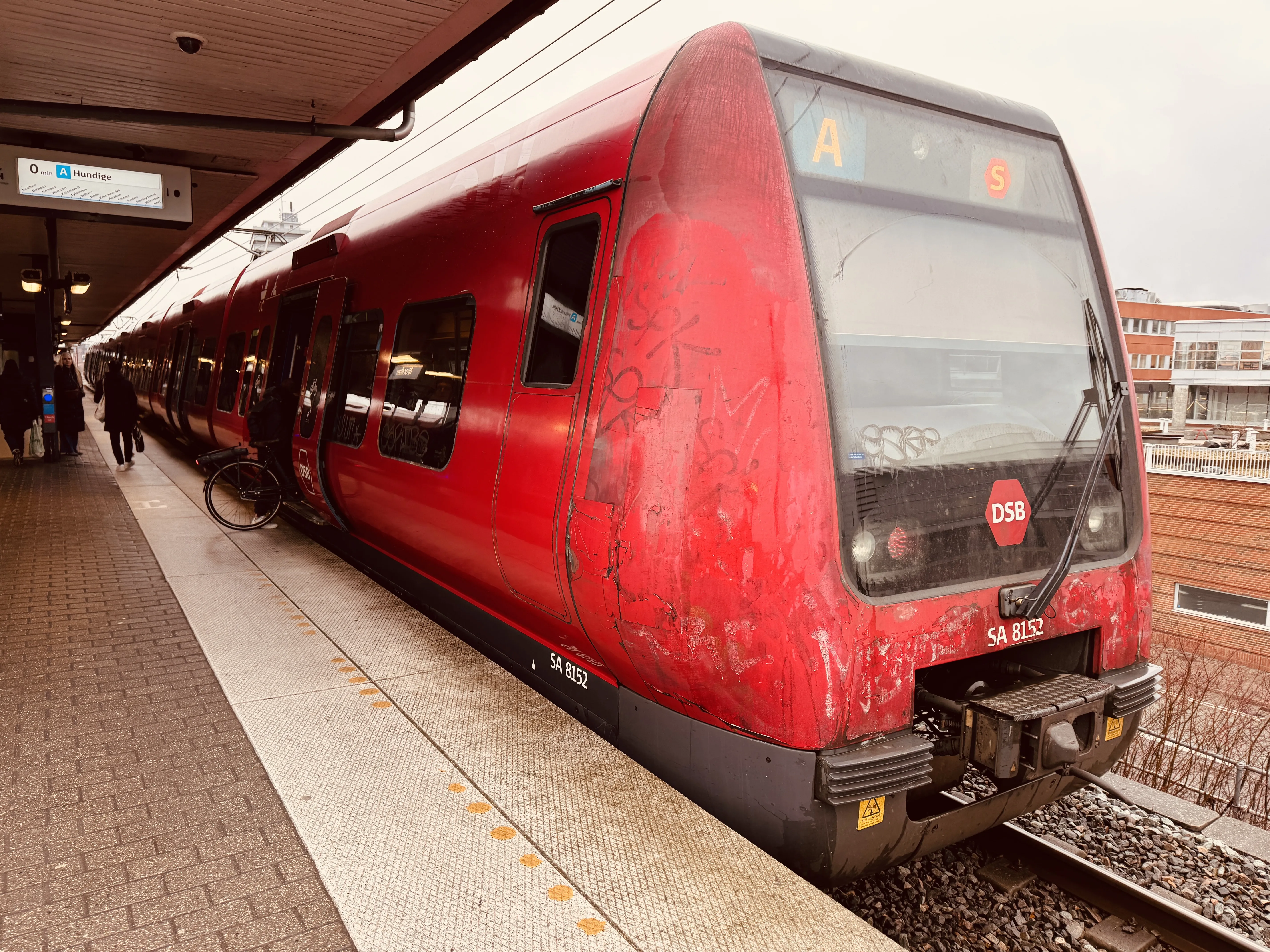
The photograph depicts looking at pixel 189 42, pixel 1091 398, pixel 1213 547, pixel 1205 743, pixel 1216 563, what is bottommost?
pixel 1205 743

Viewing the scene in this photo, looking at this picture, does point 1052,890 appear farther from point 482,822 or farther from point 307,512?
point 307,512

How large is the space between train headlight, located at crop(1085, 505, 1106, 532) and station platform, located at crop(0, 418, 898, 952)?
5.97 ft

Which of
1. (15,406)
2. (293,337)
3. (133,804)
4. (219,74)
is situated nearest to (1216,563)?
(293,337)

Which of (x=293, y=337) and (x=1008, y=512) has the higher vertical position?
(x=293, y=337)

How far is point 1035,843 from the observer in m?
3.46

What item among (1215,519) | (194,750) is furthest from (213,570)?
(1215,519)

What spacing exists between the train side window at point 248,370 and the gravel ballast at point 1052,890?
27.1ft

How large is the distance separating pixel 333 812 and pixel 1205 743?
13041mm

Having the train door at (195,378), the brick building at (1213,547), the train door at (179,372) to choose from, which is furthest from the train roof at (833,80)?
the brick building at (1213,547)

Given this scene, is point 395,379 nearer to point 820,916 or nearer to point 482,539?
point 482,539

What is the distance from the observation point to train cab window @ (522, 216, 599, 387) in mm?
3336

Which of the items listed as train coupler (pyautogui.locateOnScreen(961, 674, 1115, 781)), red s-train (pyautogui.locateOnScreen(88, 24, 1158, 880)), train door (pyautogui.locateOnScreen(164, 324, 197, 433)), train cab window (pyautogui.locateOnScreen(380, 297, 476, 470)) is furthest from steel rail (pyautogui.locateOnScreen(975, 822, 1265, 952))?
train door (pyautogui.locateOnScreen(164, 324, 197, 433))

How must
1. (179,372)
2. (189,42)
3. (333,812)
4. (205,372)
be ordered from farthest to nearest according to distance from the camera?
1. (179,372)
2. (205,372)
3. (189,42)
4. (333,812)

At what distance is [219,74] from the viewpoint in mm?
6105
